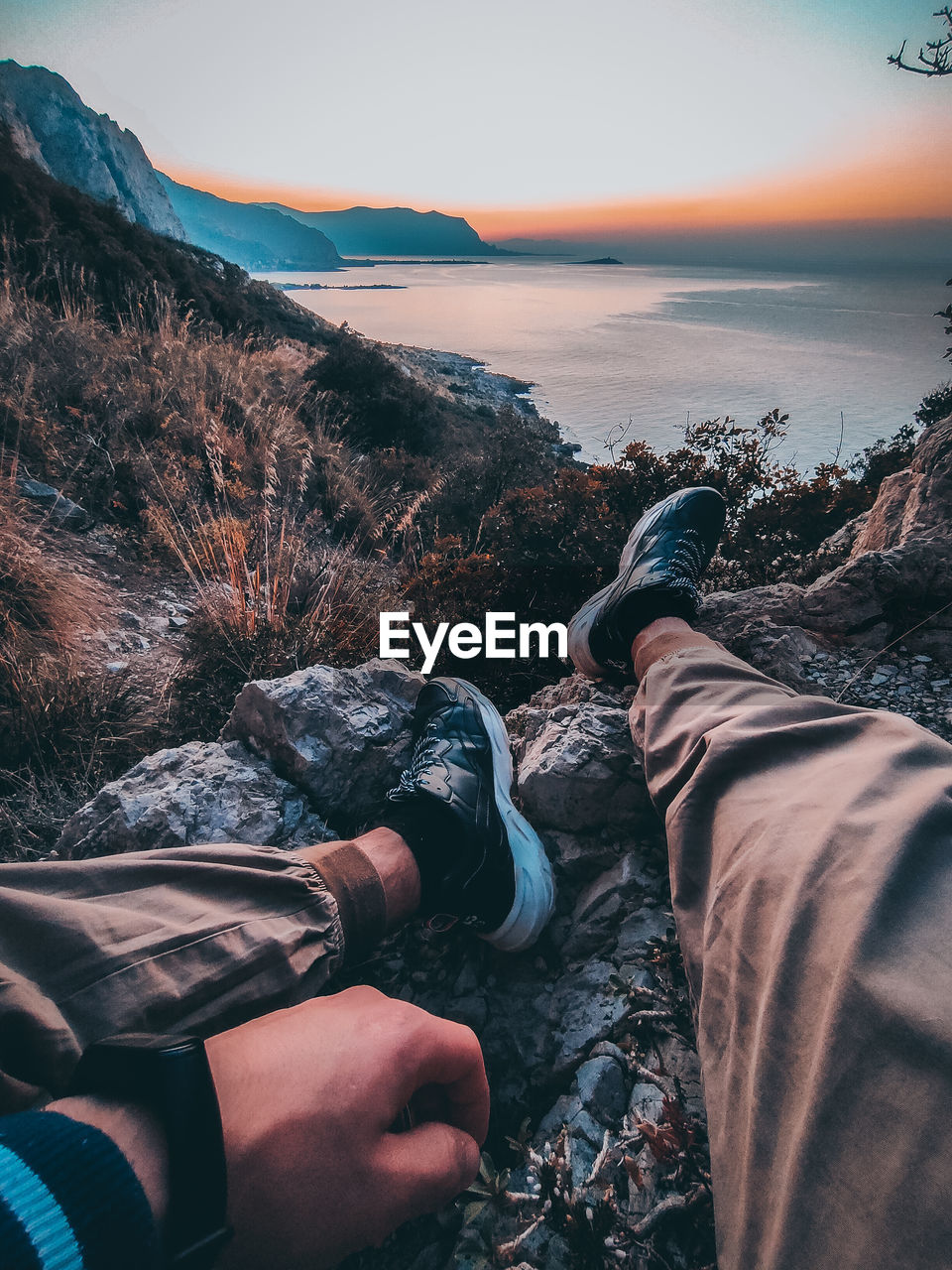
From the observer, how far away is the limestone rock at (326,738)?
1.87 meters

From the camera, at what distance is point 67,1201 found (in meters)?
0.66

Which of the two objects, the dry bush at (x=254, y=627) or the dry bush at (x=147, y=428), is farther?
the dry bush at (x=147, y=428)

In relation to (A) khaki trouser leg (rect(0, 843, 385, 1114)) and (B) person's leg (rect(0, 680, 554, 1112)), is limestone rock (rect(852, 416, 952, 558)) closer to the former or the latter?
(B) person's leg (rect(0, 680, 554, 1112))

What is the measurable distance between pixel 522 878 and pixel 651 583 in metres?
1.32

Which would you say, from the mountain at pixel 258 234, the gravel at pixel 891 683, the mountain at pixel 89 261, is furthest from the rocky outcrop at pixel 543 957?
the mountain at pixel 258 234

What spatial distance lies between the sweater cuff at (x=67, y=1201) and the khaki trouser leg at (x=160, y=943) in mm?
229

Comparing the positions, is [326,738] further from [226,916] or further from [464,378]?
[464,378]

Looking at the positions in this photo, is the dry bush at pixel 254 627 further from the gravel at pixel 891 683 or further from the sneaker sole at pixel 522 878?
the gravel at pixel 891 683

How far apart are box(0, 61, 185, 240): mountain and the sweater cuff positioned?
43.5 m

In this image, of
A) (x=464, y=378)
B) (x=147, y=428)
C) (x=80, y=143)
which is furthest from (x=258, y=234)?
(x=147, y=428)

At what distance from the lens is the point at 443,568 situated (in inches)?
123

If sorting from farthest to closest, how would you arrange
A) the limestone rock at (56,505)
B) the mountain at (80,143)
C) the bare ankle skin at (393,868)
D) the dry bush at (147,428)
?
the mountain at (80,143)
the dry bush at (147,428)
the limestone rock at (56,505)
the bare ankle skin at (393,868)

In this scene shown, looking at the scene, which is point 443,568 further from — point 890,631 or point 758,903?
point 758,903

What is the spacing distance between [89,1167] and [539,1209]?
79 cm
